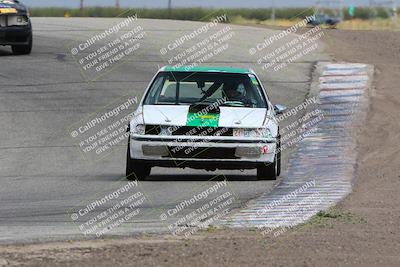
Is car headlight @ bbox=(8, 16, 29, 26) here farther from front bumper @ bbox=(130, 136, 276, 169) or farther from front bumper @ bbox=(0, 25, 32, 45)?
front bumper @ bbox=(130, 136, 276, 169)

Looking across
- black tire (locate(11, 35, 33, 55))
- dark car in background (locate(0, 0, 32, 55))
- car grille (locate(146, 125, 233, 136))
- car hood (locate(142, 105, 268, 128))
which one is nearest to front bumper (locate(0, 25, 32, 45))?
dark car in background (locate(0, 0, 32, 55))

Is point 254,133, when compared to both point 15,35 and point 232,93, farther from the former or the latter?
point 15,35

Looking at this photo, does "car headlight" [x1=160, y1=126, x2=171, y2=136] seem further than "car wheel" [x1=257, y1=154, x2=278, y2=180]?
No

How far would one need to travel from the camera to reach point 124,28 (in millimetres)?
35094

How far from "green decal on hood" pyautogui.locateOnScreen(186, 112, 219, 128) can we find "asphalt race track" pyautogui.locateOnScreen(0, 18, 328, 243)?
71 cm

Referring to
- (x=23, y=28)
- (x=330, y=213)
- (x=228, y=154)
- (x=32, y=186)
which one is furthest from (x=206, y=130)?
(x=23, y=28)

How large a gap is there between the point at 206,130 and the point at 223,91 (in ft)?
3.69

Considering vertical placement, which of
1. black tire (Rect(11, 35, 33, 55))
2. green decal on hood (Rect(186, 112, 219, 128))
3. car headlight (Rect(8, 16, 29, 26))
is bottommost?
black tire (Rect(11, 35, 33, 55))

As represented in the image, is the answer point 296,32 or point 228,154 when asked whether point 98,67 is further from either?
point 228,154

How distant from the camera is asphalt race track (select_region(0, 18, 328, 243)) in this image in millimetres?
10773

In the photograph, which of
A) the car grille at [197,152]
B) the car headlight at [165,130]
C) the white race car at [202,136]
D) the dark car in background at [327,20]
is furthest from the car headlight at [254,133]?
the dark car in background at [327,20]

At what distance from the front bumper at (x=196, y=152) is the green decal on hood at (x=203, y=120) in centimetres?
19

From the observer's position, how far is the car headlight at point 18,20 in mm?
25450

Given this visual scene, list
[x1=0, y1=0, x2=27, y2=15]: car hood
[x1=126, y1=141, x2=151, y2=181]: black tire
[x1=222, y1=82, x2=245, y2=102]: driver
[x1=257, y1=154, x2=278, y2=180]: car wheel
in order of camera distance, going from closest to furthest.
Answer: [x1=126, y1=141, x2=151, y2=181]: black tire, [x1=257, y1=154, x2=278, y2=180]: car wheel, [x1=222, y1=82, x2=245, y2=102]: driver, [x1=0, y1=0, x2=27, y2=15]: car hood
